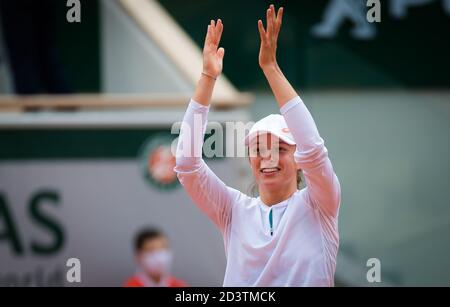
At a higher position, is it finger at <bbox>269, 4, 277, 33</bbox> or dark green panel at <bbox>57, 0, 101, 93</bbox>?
dark green panel at <bbox>57, 0, 101, 93</bbox>

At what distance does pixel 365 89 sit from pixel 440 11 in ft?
1.98

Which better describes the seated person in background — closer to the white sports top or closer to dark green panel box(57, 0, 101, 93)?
dark green panel box(57, 0, 101, 93)

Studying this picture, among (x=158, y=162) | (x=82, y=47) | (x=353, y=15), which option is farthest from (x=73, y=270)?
(x=353, y=15)

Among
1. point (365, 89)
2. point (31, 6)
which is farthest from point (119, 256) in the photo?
point (365, 89)

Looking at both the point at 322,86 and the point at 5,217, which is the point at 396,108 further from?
the point at 5,217

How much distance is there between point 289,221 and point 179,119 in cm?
213

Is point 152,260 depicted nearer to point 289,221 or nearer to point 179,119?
point 179,119

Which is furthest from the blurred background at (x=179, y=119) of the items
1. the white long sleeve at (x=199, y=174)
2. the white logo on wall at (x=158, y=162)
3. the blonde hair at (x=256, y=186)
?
the white long sleeve at (x=199, y=174)

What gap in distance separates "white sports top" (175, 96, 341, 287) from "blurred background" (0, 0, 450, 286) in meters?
1.77

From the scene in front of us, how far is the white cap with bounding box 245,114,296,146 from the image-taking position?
7.07ft

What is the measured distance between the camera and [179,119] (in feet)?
13.7

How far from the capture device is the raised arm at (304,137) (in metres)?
2.00

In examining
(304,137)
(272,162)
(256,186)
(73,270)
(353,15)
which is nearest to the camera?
(304,137)

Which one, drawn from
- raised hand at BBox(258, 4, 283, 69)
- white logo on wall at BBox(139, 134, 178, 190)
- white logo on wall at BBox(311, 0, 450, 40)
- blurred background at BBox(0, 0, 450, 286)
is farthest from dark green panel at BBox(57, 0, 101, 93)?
raised hand at BBox(258, 4, 283, 69)
